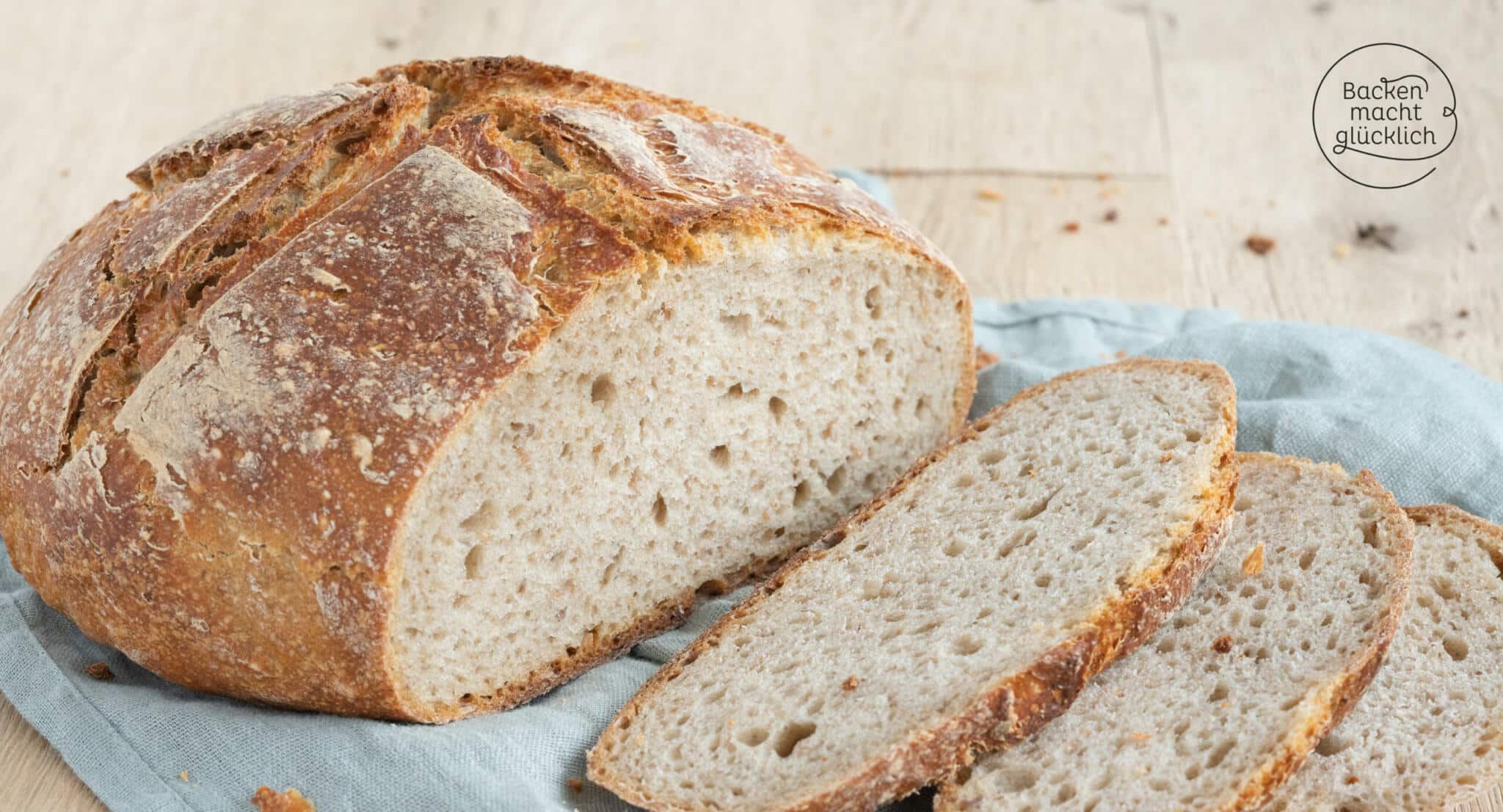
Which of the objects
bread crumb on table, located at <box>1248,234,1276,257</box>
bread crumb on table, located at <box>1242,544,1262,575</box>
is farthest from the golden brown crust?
bread crumb on table, located at <box>1248,234,1276,257</box>

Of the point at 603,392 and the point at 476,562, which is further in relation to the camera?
the point at 603,392

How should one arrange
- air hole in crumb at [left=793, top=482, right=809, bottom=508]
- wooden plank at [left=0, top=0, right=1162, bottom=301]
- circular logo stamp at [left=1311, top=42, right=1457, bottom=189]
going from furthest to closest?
wooden plank at [left=0, top=0, right=1162, bottom=301] → circular logo stamp at [left=1311, top=42, right=1457, bottom=189] → air hole in crumb at [left=793, top=482, right=809, bottom=508]

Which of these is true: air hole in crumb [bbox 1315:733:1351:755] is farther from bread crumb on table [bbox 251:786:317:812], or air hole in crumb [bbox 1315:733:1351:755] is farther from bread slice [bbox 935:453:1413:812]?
bread crumb on table [bbox 251:786:317:812]

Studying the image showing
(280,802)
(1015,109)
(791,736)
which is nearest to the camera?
(280,802)

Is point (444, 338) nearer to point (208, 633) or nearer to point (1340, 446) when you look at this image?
point (208, 633)

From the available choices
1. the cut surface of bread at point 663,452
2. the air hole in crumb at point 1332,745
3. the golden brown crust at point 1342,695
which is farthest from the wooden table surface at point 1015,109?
the air hole in crumb at point 1332,745

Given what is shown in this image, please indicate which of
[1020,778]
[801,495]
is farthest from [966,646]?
[801,495]

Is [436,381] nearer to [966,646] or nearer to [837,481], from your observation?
[966,646]
